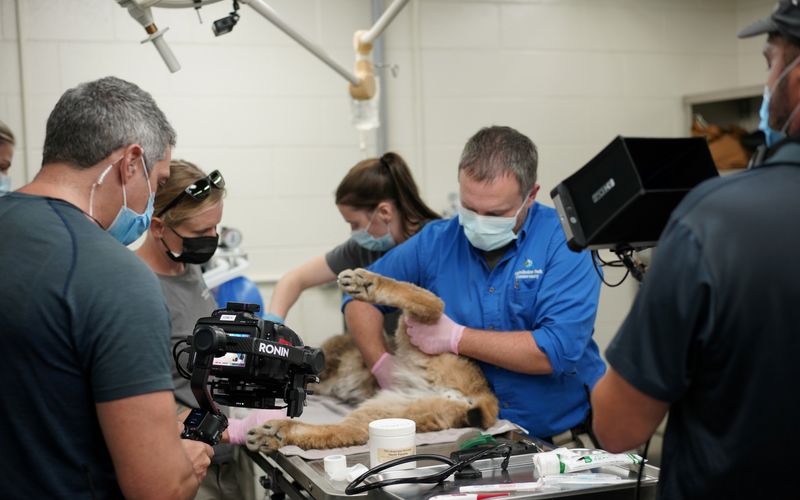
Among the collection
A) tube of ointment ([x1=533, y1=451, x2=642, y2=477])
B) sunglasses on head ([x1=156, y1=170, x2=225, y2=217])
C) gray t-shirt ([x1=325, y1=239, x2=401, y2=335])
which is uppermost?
sunglasses on head ([x1=156, y1=170, x2=225, y2=217])

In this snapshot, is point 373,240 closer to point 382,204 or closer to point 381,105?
point 382,204

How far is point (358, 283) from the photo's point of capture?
2.28 m

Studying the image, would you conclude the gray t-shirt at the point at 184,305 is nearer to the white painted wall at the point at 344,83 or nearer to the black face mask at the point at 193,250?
the black face mask at the point at 193,250

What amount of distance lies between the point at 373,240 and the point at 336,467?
50.0 inches

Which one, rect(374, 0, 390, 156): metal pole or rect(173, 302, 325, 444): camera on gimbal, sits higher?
rect(374, 0, 390, 156): metal pole

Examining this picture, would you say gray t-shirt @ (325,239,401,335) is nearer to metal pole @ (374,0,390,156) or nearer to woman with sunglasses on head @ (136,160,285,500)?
woman with sunglasses on head @ (136,160,285,500)

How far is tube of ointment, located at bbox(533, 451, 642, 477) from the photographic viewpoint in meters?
1.70

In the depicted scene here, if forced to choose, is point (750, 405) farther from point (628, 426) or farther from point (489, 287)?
point (489, 287)

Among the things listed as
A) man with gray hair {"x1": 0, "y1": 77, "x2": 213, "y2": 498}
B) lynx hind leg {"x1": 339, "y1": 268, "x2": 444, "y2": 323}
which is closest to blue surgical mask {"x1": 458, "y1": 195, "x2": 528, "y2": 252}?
lynx hind leg {"x1": 339, "y1": 268, "x2": 444, "y2": 323}

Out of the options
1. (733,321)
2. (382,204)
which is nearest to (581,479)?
(733,321)

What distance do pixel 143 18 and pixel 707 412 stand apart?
5.69 feet

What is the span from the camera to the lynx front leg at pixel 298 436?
6.73 feet

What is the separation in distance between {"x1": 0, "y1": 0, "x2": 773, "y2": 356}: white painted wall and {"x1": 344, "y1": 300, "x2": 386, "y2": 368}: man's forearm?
1.52 m

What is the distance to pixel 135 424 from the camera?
4.46 feet
